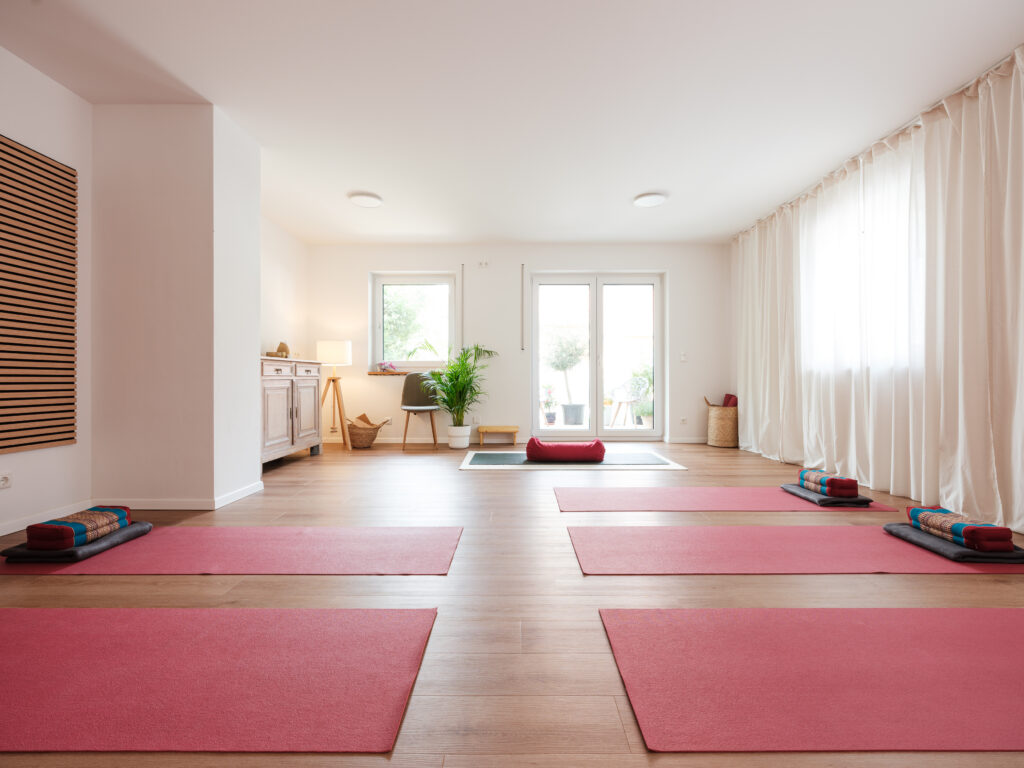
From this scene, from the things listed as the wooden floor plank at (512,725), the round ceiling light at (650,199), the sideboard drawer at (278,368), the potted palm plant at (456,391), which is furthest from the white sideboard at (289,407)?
the round ceiling light at (650,199)

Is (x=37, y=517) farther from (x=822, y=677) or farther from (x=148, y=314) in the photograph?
(x=822, y=677)

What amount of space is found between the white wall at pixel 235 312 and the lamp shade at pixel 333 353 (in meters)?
2.15

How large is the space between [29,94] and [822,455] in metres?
5.87

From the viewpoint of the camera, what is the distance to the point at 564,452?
16.1 ft

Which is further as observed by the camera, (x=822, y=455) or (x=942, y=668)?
(x=822, y=455)

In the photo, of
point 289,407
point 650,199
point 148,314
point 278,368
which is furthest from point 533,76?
point 289,407

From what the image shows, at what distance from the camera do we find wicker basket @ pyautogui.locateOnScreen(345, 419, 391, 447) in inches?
231

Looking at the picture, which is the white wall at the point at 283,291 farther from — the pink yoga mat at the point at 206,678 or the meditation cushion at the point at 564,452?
the pink yoga mat at the point at 206,678

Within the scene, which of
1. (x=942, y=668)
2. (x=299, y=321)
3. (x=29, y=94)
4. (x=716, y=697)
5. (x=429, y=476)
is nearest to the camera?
(x=716, y=697)

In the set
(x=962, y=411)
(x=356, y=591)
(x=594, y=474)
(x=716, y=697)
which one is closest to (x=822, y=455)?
(x=962, y=411)

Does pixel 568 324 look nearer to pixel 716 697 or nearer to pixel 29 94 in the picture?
pixel 29 94

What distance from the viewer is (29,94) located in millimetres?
2752

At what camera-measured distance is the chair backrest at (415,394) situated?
5.92m

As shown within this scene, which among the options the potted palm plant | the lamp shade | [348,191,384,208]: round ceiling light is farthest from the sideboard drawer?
[348,191,384,208]: round ceiling light
